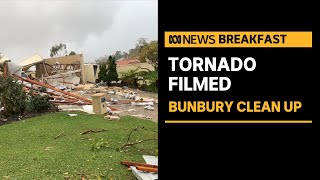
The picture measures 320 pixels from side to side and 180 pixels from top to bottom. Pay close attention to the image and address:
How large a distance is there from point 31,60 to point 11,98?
1452 centimetres

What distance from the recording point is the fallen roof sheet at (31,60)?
2133 cm

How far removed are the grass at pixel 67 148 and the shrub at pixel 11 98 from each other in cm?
85

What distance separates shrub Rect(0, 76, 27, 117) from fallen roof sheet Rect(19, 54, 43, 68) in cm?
1291

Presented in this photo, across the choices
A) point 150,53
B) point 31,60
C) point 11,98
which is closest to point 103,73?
point 150,53

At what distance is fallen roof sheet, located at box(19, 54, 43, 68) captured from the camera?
2133 cm

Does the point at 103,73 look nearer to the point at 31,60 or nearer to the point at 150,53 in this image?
the point at 150,53

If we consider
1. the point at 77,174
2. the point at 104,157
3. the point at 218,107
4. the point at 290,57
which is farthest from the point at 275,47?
the point at 104,157

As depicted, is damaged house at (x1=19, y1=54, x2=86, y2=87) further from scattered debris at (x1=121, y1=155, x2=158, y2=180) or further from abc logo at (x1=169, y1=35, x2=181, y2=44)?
abc logo at (x1=169, y1=35, x2=181, y2=44)

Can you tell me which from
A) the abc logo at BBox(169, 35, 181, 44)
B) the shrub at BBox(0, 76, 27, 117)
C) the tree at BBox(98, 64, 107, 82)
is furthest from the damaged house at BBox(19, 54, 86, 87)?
the abc logo at BBox(169, 35, 181, 44)

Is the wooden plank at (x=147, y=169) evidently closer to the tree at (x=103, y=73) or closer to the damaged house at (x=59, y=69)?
the damaged house at (x=59, y=69)

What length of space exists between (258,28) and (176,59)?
1.86ft

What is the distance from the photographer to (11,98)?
8688 mm

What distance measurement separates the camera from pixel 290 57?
223cm

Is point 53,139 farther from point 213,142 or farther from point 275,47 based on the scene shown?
point 275,47
